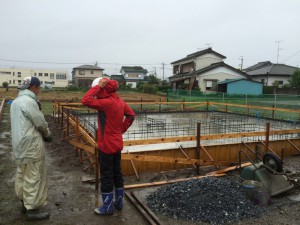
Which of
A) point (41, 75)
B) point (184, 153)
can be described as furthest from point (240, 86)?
point (41, 75)

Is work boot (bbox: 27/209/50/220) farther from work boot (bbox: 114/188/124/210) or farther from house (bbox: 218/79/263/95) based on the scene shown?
house (bbox: 218/79/263/95)

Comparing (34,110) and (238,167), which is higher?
(34,110)

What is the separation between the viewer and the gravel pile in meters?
3.65

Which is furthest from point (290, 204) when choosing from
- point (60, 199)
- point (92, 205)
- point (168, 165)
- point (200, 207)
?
point (60, 199)

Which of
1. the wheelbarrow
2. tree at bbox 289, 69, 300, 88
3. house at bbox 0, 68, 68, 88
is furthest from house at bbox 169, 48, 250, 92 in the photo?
house at bbox 0, 68, 68, 88

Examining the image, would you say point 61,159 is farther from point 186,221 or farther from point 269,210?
point 269,210

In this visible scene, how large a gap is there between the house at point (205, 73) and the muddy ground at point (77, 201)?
2310cm

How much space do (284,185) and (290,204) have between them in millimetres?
348

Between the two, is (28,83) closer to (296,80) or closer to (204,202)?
(204,202)

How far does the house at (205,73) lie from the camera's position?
94.2 feet

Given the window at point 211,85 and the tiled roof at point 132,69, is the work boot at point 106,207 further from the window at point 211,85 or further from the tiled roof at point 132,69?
the tiled roof at point 132,69

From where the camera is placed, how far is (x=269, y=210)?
12.9ft

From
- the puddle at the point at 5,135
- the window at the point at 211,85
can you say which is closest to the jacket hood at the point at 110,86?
the puddle at the point at 5,135

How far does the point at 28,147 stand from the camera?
329cm
